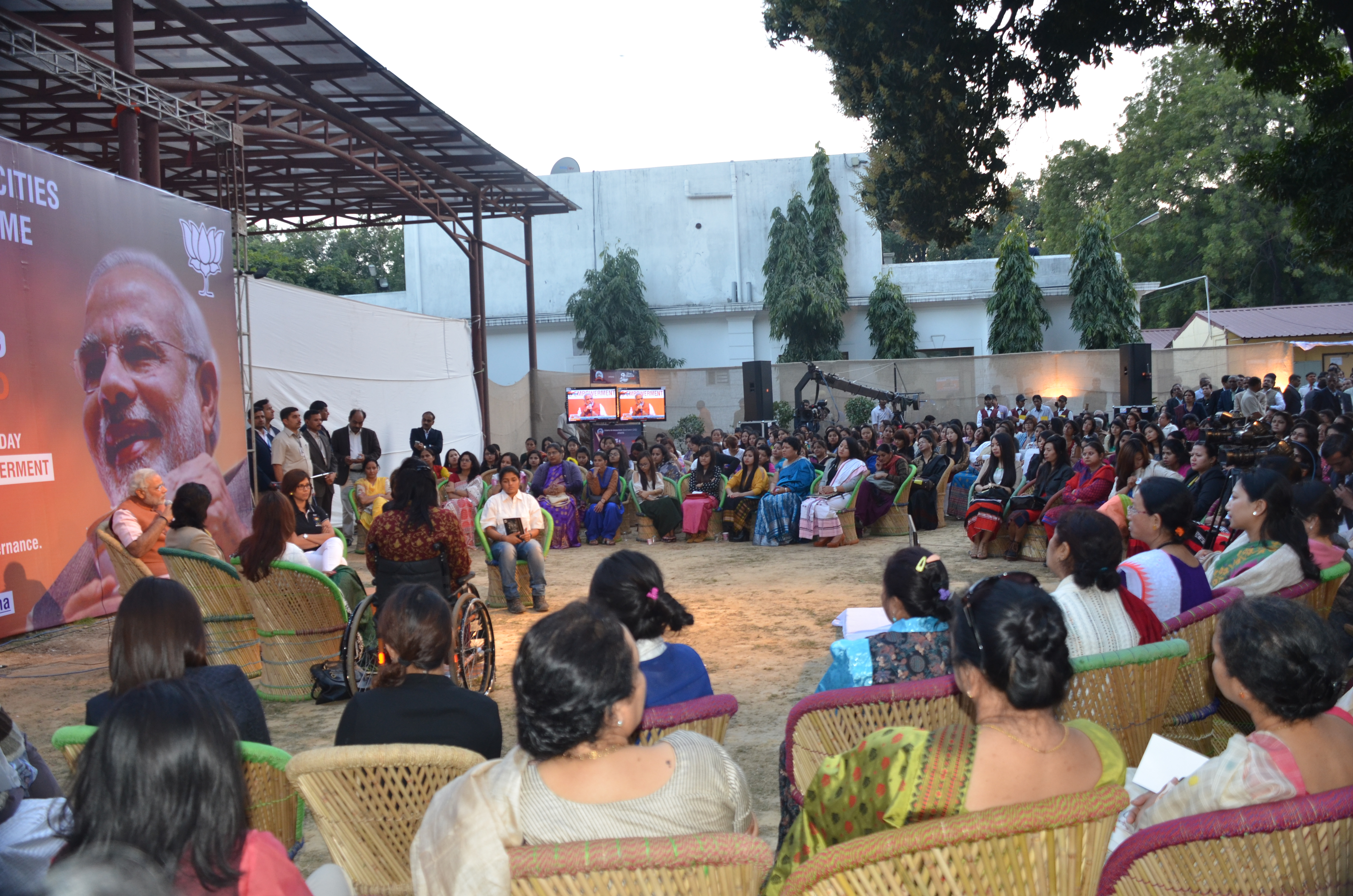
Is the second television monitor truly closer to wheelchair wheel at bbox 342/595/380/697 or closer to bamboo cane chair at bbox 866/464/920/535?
bamboo cane chair at bbox 866/464/920/535

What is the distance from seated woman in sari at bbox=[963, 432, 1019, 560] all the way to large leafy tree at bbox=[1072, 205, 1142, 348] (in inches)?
678

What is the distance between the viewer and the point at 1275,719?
189 centimetres

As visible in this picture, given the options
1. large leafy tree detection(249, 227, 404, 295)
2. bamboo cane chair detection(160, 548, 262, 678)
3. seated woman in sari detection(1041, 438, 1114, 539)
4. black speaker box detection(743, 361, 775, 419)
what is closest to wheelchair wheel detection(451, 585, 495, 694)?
bamboo cane chair detection(160, 548, 262, 678)

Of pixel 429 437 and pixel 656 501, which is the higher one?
pixel 429 437

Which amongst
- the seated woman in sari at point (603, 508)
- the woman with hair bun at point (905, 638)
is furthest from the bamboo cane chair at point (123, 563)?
the seated woman in sari at point (603, 508)

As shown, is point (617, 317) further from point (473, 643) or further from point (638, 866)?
point (638, 866)

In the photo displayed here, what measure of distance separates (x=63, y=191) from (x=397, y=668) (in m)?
5.72

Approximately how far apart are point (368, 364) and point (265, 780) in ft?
38.1

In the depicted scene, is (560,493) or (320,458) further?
(560,493)

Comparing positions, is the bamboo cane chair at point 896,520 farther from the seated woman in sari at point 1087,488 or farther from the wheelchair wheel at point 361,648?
the wheelchair wheel at point 361,648

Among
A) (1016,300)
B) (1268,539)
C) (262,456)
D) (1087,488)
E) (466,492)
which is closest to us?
(1268,539)

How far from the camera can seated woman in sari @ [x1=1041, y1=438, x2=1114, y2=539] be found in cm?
774

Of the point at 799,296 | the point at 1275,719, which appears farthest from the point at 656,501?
the point at 799,296

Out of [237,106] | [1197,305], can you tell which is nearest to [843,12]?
[237,106]
